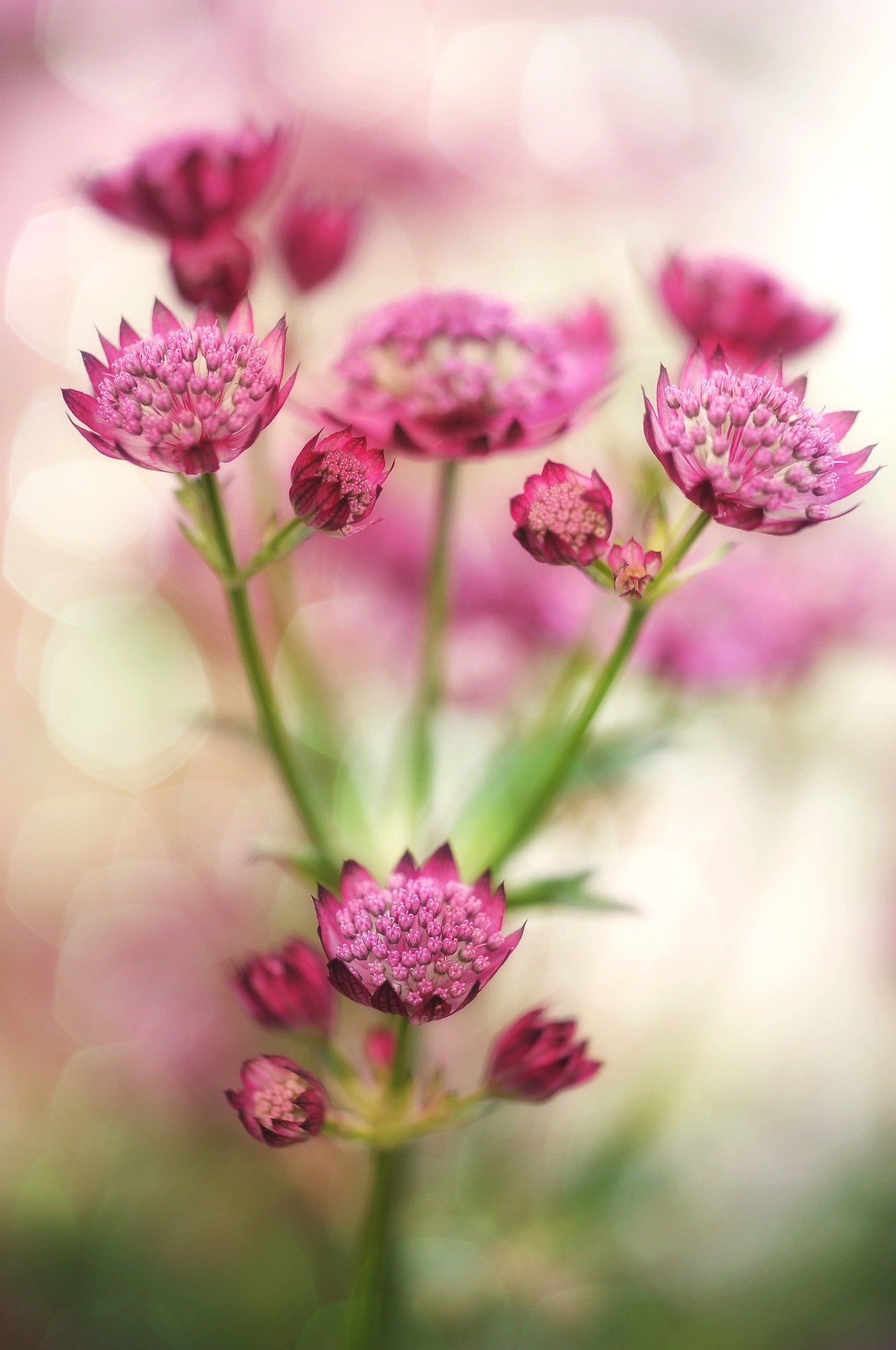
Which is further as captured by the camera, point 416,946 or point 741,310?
point 741,310

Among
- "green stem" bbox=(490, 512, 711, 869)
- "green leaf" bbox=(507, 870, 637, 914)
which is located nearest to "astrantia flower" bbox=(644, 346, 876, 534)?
"green stem" bbox=(490, 512, 711, 869)

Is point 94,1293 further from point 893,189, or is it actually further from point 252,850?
point 893,189

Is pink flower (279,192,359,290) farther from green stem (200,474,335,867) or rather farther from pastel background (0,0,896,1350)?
green stem (200,474,335,867)

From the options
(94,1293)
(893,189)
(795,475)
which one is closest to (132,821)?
(94,1293)

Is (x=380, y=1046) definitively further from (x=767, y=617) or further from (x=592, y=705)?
(x=767, y=617)

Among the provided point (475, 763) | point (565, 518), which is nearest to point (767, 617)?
point (475, 763)

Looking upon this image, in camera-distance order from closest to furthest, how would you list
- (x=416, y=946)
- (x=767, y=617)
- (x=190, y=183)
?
1. (x=416, y=946)
2. (x=190, y=183)
3. (x=767, y=617)

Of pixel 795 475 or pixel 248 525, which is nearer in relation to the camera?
pixel 795 475
